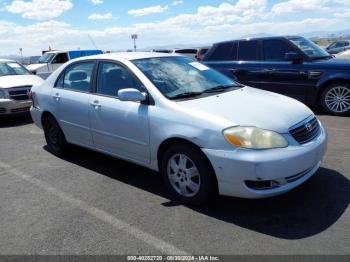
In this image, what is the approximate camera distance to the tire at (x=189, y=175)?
3.66 meters

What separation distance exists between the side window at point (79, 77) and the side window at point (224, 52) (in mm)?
4858

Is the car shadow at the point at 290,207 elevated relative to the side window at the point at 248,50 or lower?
lower

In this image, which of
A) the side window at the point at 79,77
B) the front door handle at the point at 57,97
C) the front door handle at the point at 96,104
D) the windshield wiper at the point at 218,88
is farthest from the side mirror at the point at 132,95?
the front door handle at the point at 57,97

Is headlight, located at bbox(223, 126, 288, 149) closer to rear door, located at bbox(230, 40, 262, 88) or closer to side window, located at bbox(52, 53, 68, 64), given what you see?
rear door, located at bbox(230, 40, 262, 88)

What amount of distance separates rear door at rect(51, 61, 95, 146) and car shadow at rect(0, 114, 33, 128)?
380 centimetres

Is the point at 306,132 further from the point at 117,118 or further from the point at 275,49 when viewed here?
the point at 275,49

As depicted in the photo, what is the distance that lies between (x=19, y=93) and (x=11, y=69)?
5.18ft

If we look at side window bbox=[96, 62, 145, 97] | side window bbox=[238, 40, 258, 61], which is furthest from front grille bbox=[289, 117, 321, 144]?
side window bbox=[238, 40, 258, 61]

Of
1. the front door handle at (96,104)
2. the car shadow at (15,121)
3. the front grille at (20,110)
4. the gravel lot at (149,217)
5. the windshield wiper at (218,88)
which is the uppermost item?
the windshield wiper at (218,88)

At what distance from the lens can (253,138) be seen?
11.3ft

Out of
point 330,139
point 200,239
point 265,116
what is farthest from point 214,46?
point 200,239

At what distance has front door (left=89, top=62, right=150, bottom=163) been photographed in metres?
4.24

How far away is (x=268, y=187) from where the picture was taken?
351 centimetres

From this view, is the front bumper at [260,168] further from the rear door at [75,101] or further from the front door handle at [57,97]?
the front door handle at [57,97]
